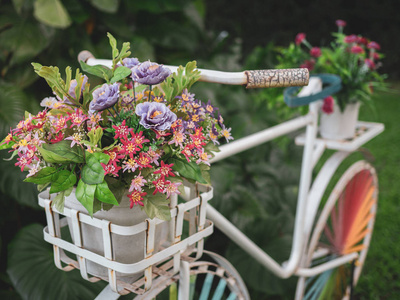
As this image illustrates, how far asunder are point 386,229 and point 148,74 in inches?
91.8

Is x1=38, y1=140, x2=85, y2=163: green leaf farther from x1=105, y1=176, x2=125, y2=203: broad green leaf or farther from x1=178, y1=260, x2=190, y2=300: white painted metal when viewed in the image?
x1=178, y1=260, x2=190, y2=300: white painted metal

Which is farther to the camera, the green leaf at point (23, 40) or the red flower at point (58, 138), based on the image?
the green leaf at point (23, 40)

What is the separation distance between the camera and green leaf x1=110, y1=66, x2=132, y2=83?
1.90 ft

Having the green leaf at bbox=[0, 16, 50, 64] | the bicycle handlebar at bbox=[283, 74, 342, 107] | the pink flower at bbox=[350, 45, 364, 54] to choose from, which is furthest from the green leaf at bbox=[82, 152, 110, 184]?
the green leaf at bbox=[0, 16, 50, 64]

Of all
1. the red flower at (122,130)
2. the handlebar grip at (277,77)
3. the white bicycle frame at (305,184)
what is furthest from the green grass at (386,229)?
the red flower at (122,130)

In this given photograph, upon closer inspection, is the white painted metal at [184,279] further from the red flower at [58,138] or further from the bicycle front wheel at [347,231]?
the bicycle front wheel at [347,231]

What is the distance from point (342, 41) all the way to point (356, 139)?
0.38 meters

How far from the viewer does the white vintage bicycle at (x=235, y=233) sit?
618mm

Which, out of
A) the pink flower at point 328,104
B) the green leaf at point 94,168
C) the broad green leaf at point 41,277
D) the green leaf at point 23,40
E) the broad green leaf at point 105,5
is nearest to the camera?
the green leaf at point 94,168

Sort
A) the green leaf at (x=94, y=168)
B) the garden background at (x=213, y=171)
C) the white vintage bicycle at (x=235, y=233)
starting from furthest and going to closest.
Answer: the garden background at (x=213, y=171) < the white vintage bicycle at (x=235, y=233) < the green leaf at (x=94, y=168)

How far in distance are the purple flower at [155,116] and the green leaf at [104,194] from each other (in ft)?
0.32

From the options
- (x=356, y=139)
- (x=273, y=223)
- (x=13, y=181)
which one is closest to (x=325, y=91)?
(x=356, y=139)

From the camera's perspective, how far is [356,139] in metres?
1.46

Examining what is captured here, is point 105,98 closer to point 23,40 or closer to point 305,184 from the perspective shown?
point 305,184
